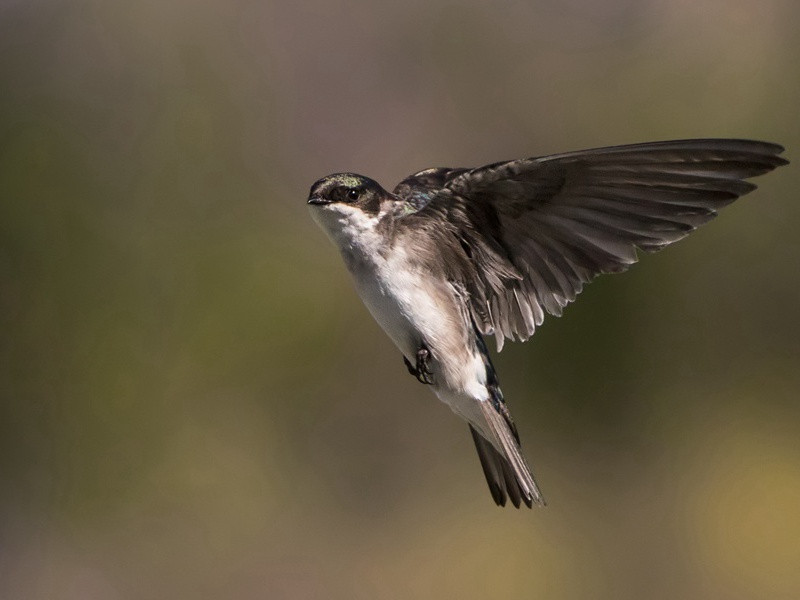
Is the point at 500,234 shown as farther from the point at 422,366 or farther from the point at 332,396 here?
the point at 332,396

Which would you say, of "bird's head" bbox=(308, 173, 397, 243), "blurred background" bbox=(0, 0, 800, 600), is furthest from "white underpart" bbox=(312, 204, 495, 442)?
"blurred background" bbox=(0, 0, 800, 600)

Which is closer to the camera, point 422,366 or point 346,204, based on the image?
point 346,204

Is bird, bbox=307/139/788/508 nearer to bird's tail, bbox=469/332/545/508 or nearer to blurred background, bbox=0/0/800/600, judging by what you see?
bird's tail, bbox=469/332/545/508

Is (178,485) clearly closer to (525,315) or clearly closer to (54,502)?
(54,502)

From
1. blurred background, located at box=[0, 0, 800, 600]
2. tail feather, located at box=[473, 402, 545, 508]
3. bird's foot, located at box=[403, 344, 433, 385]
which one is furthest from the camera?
blurred background, located at box=[0, 0, 800, 600]

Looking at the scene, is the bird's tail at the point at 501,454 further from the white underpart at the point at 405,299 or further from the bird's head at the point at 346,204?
the bird's head at the point at 346,204

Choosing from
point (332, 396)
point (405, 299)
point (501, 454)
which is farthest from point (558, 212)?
point (332, 396)

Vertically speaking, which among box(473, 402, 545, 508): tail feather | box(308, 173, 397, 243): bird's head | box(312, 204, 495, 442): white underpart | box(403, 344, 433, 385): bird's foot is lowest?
box(473, 402, 545, 508): tail feather

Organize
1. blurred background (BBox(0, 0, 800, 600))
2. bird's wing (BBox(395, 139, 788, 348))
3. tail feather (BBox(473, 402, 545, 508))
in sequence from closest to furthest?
bird's wing (BBox(395, 139, 788, 348))
tail feather (BBox(473, 402, 545, 508))
blurred background (BBox(0, 0, 800, 600))
